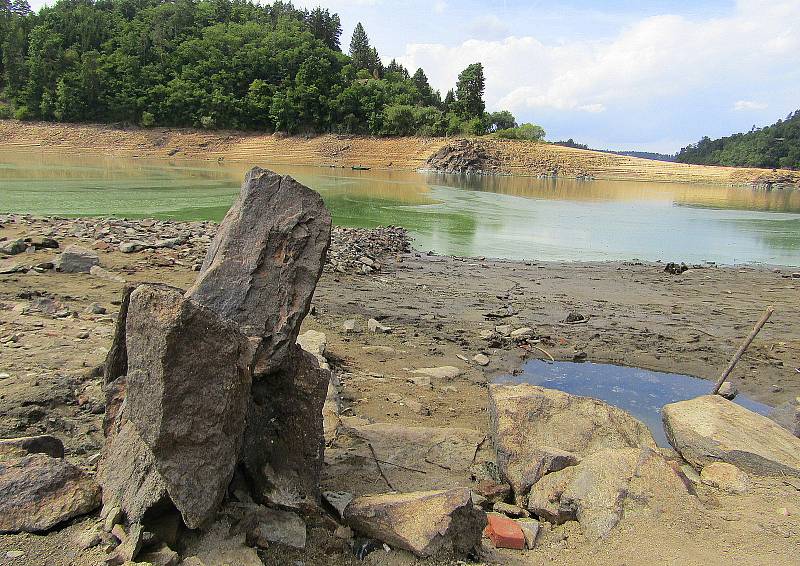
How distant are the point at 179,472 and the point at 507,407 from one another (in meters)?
2.95

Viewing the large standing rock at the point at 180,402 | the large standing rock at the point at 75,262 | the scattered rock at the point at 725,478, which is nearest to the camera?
the large standing rock at the point at 180,402

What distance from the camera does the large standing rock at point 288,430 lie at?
3.10 m

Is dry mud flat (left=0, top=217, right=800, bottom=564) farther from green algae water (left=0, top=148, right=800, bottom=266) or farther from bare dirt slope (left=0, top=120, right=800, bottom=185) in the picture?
bare dirt slope (left=0, top=120, right=800, bottom=185)

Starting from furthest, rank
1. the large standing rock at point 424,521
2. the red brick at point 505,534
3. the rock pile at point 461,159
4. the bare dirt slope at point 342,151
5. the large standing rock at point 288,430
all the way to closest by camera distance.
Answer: the bare dirt slope at point 342,151, the rock pile at point 461,159, the red brick at point 505,534, the large standing rock at point 288,430, the large standing rock at point 424,521

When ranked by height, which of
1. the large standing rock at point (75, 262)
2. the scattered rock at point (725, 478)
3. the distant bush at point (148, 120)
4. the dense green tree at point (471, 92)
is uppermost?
the dense green tree at point (471, 92)

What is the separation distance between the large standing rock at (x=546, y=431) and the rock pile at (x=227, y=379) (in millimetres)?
1604

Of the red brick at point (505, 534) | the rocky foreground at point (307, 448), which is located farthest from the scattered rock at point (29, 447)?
the red brick at point (505, 534)

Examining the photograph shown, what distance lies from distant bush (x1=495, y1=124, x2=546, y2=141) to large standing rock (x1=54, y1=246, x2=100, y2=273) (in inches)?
2763

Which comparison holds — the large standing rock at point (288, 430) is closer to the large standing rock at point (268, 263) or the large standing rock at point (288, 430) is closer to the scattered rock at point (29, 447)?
the large standing rock at point (268, 263)

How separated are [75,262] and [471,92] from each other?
238 feet

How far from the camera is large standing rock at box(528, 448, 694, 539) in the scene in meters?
3.60

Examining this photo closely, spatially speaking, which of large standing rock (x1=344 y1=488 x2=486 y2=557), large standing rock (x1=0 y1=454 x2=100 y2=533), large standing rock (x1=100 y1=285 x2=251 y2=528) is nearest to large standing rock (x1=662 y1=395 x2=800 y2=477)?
large standing rock (x1=344 y1=488 x2=486 y2=557)

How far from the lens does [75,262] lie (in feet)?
27.1

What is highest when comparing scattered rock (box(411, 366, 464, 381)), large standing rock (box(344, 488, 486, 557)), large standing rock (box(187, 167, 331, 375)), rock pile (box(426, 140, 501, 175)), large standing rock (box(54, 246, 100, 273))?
rock pile (box(426, 140, 501, 175))
